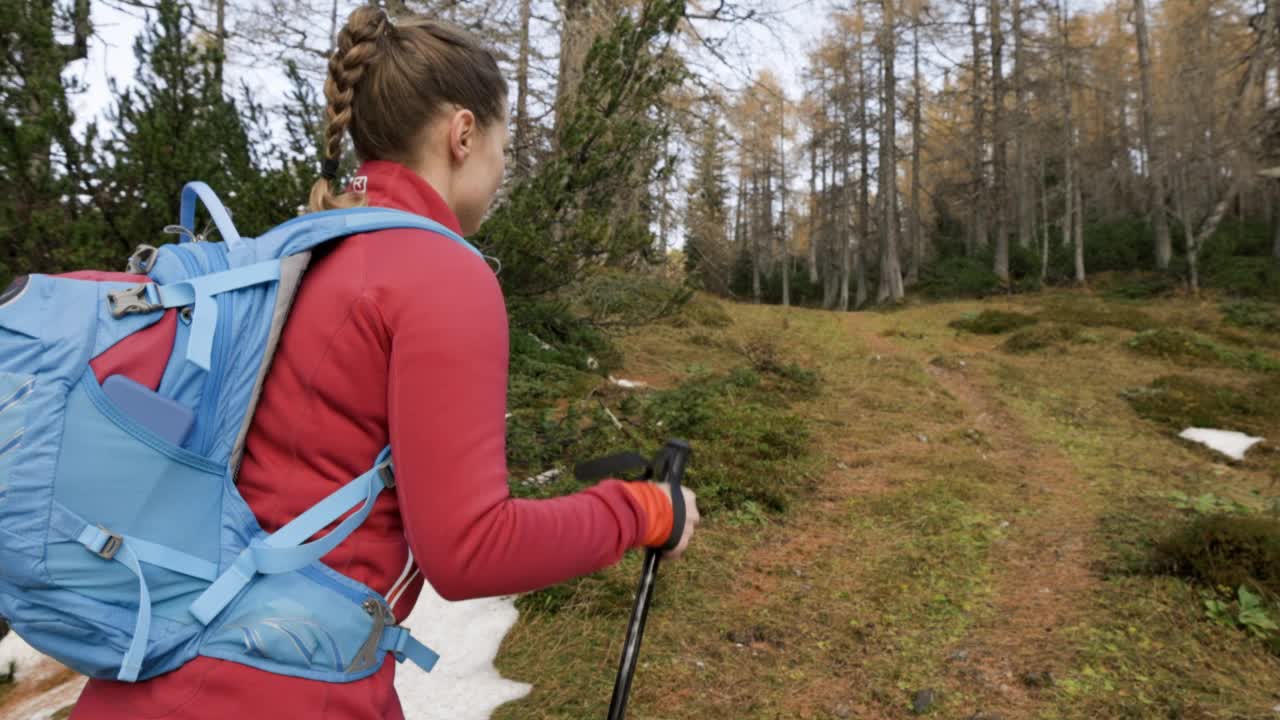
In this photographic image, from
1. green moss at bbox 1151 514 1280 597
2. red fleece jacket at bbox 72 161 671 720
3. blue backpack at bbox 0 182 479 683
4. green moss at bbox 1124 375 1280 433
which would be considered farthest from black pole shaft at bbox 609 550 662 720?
green moss at bbox 1124 375 1280 433

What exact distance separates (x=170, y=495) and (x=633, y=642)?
95 cm

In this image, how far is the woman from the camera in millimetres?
1003

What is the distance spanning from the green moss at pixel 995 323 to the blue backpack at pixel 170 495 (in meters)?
15.2

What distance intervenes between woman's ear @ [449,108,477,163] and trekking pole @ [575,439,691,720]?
60cm

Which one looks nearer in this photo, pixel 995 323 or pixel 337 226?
pixel 337 226

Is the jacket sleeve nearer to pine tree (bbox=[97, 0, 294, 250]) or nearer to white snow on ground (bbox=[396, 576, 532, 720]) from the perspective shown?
white snow on ground (bbox=[396, 576, 532, 720])

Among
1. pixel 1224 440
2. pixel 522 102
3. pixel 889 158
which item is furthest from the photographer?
pixel 889 158

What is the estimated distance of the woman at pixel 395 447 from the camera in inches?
39.5

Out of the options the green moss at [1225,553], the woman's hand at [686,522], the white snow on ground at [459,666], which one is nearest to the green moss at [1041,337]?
the green moss at [1225,553]

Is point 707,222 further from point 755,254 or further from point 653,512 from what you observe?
point 755,254

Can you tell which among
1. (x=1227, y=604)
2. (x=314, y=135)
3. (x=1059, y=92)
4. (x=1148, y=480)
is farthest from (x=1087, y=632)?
(x=1059, y=92)

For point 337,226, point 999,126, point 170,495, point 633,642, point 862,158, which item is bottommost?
point 633,642

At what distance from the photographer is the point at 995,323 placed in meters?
14.6

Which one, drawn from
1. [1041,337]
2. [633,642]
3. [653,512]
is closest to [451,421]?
[653,512]
